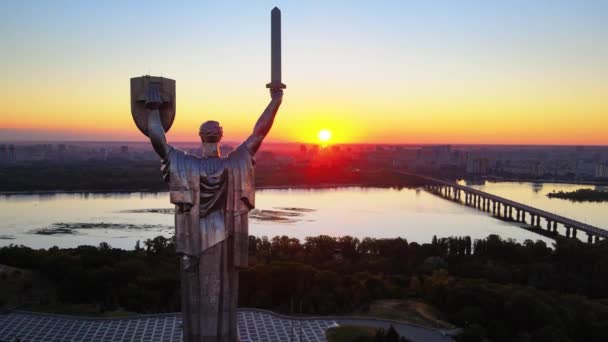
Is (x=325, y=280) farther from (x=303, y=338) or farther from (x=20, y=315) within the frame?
(x=20, y=315)

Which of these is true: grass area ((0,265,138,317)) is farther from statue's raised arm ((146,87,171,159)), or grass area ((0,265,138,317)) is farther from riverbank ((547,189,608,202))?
riverbank ((547,189,608,202))

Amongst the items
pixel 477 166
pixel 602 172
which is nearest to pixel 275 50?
pixel 602 172

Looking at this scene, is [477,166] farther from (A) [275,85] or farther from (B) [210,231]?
(B) [210,231]

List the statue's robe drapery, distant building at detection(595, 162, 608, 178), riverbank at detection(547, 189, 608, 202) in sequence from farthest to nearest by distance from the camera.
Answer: distant building at detection(595, 162, 608, 178)
riverbank at detection(547, 189, 608, 202)
the statue's robe drapery

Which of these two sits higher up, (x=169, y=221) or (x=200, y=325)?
(x=200, y=325)

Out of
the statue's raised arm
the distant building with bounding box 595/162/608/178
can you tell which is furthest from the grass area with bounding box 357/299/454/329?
the distant building with bounding box 595/162/608/178

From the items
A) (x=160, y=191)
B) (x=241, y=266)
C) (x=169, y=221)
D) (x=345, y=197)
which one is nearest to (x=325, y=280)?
(x=241, y=266)
